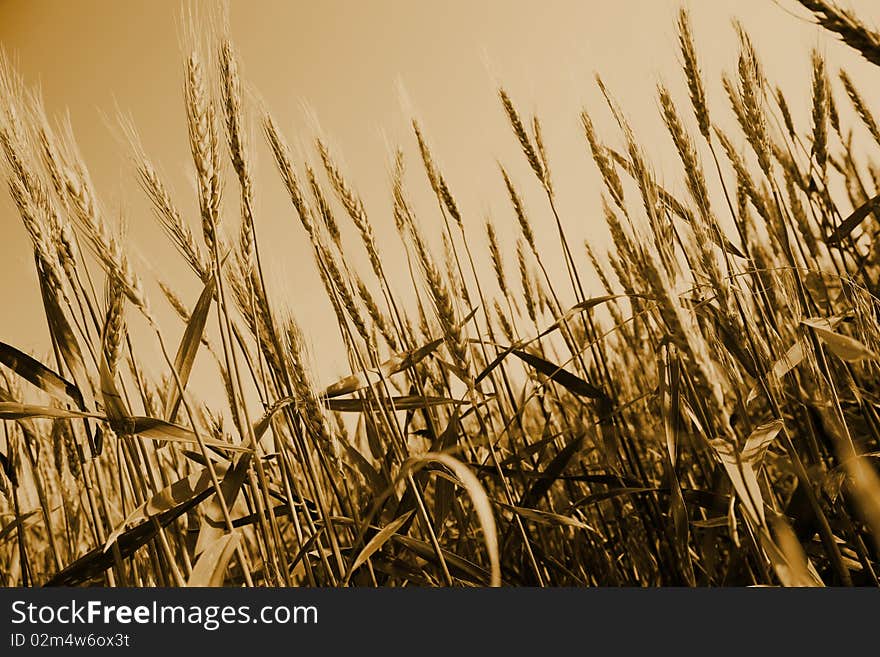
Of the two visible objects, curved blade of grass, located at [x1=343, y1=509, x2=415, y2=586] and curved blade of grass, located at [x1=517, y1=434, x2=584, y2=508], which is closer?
curved blade of grass, located at [x1=343, y1=509, x2=415, y2=586]

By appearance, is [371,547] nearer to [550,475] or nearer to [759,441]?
[550,475]

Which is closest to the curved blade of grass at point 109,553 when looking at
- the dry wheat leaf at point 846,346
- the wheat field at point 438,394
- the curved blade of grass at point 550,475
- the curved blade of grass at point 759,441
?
the wheat field at point 438,394

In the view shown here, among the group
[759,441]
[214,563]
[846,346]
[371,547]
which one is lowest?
[214,563]

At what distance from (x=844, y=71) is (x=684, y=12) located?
0.84 metres

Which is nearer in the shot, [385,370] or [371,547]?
[371,547]

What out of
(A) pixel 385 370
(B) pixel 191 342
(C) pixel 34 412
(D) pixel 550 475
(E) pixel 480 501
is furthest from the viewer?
(A) pixel 385 370

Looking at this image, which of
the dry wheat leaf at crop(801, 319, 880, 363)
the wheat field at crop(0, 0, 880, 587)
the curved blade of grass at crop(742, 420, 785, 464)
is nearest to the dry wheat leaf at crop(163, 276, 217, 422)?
the wheat field at crop(0, 0, 880, 587)

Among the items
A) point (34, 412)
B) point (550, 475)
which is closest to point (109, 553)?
point (34, 412)

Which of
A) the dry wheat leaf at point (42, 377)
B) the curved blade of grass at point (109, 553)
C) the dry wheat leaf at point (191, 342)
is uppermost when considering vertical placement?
the dry wheat leaf at point (191, 342)

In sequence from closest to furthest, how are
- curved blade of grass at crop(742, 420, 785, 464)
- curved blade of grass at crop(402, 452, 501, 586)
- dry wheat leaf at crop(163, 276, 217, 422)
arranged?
curved blade of grass at crop(402, 452, 501, 586) < curved blade of grass at crop(742, 420, 785, 464) < dry wheat leaf at crop(163, 276, 217, 422)

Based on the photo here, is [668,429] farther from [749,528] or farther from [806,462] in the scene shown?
[806,462]

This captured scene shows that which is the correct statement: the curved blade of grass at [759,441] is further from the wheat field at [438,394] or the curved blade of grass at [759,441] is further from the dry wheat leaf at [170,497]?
the dry wheat leaf at [170,497]

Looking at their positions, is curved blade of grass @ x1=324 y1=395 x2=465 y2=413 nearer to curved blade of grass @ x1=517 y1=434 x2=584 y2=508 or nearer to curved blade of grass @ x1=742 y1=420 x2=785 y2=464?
curved blade of grass @ x1=517 y1=434 x2=584 y2=508

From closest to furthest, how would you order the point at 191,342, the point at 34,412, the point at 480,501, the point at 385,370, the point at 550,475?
the point at 480,501, the point at 34,412, the point at 191,342, the point at 550,475, the point at 385,370
